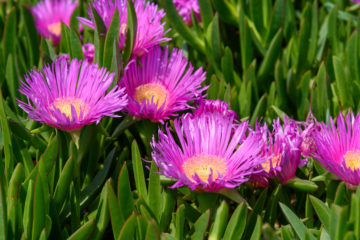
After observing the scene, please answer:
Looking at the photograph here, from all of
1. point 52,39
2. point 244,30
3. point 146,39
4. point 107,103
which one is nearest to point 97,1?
point 146,39

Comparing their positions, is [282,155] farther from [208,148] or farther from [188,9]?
[188,9]

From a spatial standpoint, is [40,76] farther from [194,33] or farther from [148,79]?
[194,33]

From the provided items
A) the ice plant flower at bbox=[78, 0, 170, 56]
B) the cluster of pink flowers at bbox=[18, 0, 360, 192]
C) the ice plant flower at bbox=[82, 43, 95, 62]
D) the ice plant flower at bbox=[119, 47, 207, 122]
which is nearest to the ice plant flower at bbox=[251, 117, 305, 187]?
the cluster of pink flowers at bbox=[18, 0, 360, 192]

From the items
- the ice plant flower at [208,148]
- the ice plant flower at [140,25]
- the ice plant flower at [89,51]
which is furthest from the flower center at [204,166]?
the ice plant flower at [89,51]

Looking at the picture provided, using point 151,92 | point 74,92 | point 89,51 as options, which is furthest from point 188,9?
point 74,92

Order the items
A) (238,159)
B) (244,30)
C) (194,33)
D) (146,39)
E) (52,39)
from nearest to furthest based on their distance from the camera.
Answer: (238,159) < (146,39) < (244,30) < (194,33) < (52,39)

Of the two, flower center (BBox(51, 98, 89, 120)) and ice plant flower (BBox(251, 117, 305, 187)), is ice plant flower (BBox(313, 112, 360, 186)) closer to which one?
ice plant flower (BBox(251, 117, 305, 187))
